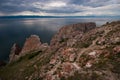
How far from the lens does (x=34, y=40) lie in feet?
332

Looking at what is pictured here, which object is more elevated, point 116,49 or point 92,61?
point 116,49

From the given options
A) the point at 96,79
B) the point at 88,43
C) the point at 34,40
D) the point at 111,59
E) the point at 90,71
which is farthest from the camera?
the point at 34,40

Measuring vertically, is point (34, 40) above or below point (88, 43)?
below

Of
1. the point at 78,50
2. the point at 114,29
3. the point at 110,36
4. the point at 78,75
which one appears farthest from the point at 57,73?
the point at 114,29

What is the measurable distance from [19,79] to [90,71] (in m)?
21.5

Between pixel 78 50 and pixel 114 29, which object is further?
pixel 114 29

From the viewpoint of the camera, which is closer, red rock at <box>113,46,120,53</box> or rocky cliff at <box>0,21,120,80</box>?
rocky cliff at <box>0,21,120,80</box>

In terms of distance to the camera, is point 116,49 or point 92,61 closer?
point 92,61

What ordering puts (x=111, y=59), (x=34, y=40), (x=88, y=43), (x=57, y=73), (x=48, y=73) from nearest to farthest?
(x=111, y=59)
(x=57, y=73)
(x=48, y=73)
(x=88, y=43)
(x=34, y=40)

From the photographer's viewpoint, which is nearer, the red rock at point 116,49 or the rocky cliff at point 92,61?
the rocky cliff at point 92,61

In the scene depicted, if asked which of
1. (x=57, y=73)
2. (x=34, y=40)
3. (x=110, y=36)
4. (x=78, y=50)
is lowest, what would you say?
(x=34, y=40)

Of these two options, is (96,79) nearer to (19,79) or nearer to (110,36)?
(110,36)

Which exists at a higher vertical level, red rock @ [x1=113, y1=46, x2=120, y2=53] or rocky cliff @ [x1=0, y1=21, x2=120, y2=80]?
red rock @ [x1=113, y1=46, x2=120, y2=53]

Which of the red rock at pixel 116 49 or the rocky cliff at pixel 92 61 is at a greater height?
the red rock at pixel 116 49
